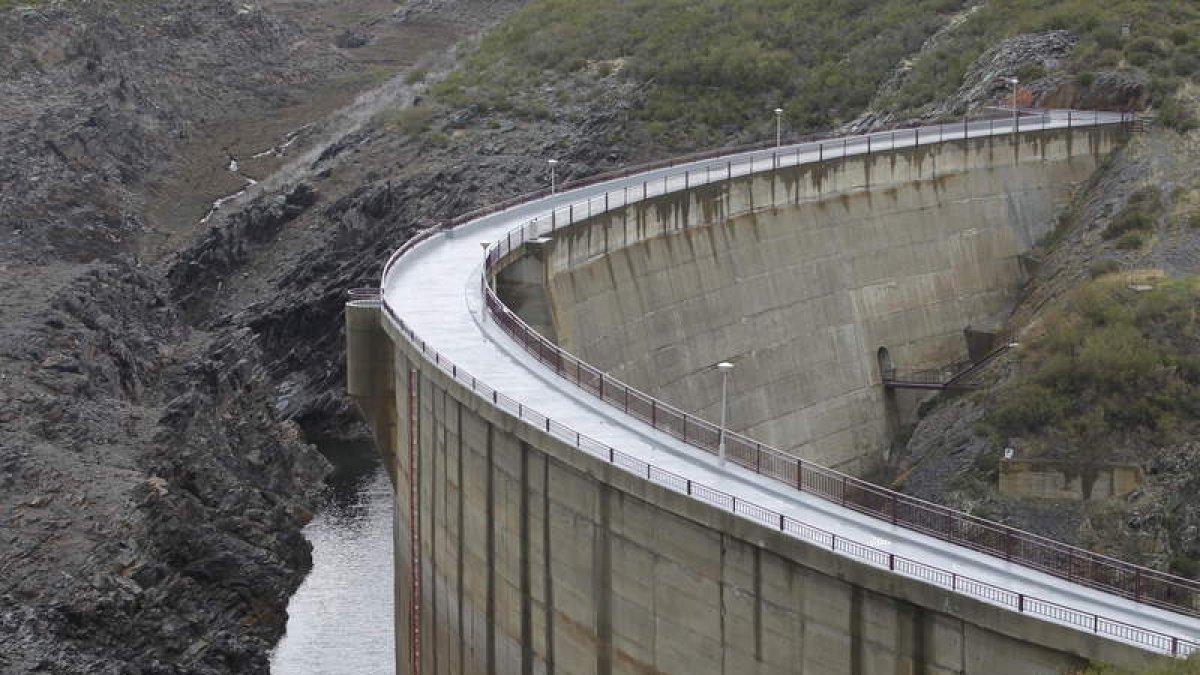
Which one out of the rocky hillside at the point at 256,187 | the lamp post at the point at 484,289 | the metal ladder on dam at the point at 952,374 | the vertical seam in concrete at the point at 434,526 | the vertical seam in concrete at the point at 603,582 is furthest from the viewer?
the metal ladder on dam at the point at 952,374

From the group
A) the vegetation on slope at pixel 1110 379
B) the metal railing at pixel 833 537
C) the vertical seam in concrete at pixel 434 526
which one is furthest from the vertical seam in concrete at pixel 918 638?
the vegetation on slope at pixel 1110 379

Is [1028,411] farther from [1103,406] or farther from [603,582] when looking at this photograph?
[603,582]

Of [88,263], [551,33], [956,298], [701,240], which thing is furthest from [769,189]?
[551,33]

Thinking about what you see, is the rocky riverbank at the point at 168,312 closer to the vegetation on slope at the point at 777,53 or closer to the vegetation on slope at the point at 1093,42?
the vegetation on slope at the point at 777,53

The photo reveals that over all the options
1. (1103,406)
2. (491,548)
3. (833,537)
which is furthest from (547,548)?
(1103,406)

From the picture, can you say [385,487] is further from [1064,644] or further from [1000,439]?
[1064,644]
